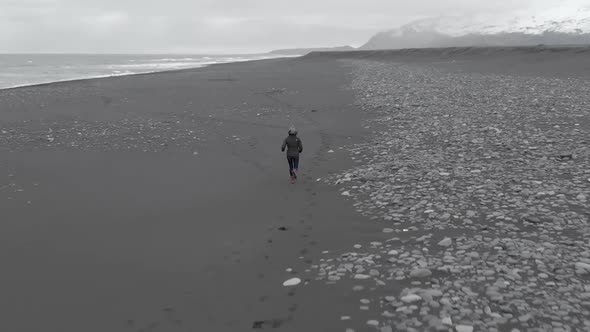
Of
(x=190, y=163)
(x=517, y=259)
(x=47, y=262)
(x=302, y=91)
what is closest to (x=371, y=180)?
(x=517, y=259)

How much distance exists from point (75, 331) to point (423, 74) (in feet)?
126

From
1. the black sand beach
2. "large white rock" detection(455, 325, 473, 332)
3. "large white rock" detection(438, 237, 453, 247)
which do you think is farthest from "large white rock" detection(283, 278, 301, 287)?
"large white rock" detection(438, 237, 453, 247)

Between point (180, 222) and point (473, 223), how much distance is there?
735cm

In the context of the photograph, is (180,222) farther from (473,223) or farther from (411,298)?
(473,223)

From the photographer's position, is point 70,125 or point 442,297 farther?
point 70,125

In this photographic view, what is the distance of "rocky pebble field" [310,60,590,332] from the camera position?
711cm

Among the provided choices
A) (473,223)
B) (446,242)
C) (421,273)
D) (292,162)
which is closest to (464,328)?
(421,273)

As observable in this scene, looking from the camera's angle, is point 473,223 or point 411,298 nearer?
point 411,298

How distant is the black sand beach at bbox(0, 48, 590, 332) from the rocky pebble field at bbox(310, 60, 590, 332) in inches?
9.8

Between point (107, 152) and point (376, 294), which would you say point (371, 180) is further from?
point (107, 152)

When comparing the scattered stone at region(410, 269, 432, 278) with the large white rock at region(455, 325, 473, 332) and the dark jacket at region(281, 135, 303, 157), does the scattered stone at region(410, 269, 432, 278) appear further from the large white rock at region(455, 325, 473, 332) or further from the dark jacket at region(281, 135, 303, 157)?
the dark jacket at region(281, 135, 303, 157)

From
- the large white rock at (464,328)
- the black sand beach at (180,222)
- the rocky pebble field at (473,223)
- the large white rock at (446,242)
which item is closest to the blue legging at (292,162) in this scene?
the black sand beach at (180,222)

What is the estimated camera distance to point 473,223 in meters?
10.2

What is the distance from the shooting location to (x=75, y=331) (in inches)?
290
